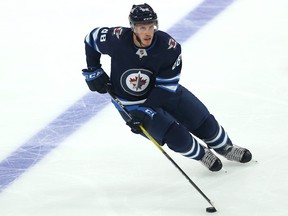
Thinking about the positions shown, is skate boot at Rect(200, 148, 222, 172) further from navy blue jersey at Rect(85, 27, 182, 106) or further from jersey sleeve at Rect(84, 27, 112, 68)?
jersey sleeve at Rect(84, 27, 112, 68)

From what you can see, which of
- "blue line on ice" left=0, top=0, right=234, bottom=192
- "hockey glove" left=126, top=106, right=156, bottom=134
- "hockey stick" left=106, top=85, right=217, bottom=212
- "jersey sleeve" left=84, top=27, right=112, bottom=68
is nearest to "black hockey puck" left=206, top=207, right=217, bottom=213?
"hockey stick" left=106, top=85, right=217, bottom=212

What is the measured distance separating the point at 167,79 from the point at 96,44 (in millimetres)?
492

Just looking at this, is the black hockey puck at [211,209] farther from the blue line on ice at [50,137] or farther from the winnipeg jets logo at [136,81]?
the blue line on ice at [50,137]

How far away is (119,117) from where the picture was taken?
557 cm

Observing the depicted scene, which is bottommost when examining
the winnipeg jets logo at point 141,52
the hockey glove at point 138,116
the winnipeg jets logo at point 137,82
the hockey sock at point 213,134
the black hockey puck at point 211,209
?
the black hockey puck at point 211,209

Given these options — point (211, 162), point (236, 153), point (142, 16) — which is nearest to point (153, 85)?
point (142, 16)

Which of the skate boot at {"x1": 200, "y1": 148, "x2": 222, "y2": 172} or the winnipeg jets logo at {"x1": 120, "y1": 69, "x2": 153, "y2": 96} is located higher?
the winnipeg jets logo at {"x1": 120, "y1": 69, "x2": 153, "y2": 96}

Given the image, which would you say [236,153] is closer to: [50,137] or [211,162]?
[211,162]

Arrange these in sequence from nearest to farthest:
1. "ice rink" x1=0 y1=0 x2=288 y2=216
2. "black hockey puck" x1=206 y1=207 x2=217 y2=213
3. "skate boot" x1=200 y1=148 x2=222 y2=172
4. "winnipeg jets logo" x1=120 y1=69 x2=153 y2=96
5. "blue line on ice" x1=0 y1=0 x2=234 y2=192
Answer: "black hockey puck" x1=206 y1=207 x2=217 y2=213, "winnipeg jets logo" x1=120 y1=69 x2=153 y2=96, "ice rink" x1=0 y1=0 x2=288 y2=216, "skate boot" x1=200 y1=148 x2=222 y2=172, "blue line on ice" x1=0 y1=0 x2=234 y2=192

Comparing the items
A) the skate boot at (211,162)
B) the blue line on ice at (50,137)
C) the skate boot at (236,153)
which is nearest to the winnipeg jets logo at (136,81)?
the skate boot at (211,162)

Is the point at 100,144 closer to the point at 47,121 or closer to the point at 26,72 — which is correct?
the point at 47,121

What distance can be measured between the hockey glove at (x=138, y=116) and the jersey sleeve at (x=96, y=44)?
14.9 inches

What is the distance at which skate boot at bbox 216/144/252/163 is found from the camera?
4.78m

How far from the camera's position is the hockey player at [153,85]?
4328mm
